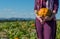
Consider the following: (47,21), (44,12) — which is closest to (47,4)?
(44,12)

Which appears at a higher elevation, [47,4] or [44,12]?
[47,4]

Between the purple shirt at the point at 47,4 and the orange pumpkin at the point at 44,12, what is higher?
the purple shirt at the point at 47,4

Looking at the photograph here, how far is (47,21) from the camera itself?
5078 millimetres

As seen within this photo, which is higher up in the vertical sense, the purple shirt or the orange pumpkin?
the purple shirt

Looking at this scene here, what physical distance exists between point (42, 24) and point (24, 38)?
1.78 meters

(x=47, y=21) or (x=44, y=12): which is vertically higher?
(x=44, y=12)

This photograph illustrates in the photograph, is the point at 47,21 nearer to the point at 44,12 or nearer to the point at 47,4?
the point at 44,12

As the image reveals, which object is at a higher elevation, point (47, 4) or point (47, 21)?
point (47, 4)

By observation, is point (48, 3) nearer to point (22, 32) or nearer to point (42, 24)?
point (42, 24)

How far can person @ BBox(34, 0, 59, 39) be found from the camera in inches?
200

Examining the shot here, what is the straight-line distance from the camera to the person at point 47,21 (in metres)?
5.08

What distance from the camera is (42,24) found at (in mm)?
5129

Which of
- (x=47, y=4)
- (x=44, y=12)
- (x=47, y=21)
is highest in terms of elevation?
(x=47, y=4)

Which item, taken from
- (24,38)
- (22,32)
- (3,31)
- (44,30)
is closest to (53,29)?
(44,30)
